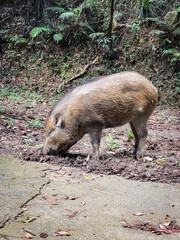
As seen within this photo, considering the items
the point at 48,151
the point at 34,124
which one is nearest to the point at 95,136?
the point at 48,151

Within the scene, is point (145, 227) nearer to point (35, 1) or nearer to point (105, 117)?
point (105, 117)

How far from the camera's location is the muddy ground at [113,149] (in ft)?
14.1

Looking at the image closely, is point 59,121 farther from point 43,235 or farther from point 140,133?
point 43,235

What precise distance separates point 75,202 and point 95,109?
2155mm

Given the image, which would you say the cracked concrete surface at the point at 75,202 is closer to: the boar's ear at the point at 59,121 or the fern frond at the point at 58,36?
the boar's ear at the point at 59,121

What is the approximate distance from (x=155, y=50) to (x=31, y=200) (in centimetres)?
1063

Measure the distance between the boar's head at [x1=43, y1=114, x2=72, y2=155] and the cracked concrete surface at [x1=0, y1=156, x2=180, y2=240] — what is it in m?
0.64

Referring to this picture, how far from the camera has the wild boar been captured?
4.68 meters

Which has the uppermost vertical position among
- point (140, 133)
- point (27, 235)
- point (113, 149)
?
point (27, 235)

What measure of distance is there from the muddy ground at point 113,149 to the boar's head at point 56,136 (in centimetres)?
18

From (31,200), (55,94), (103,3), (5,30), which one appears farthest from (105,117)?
(5,30)

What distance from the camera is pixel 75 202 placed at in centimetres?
287

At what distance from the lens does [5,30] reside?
1487 cm

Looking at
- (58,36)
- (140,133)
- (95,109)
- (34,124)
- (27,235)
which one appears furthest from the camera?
(58,36)
